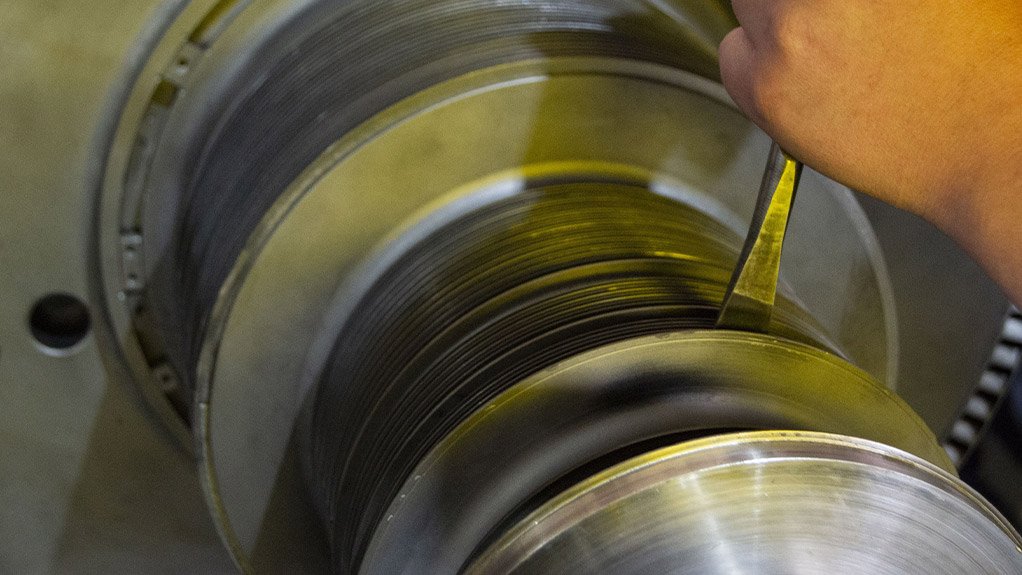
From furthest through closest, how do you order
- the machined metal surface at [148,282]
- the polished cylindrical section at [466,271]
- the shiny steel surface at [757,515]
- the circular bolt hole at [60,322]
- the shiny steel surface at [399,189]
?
the circular bolt hole at [60,322], the machined metal surface at [148,282], the shiny steel surface at [399,189], the polished cylindrical section at [466,271], the shiny steel surface at [757,515]

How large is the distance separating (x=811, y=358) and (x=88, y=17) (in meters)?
0.94

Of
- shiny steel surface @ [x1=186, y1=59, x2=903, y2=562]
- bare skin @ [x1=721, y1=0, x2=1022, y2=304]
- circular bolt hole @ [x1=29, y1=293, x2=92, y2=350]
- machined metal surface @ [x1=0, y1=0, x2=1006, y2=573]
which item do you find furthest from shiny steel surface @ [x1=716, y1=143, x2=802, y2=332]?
circular bolt hole @ [x1=29, y1=293, x2=92, y2=350]

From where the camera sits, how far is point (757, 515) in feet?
2.10

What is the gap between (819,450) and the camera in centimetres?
63

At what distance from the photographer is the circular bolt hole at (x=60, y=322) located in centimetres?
128

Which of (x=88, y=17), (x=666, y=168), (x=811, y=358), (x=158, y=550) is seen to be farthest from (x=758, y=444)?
(x=158, y=550)

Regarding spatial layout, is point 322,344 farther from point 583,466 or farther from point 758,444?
point 758,444

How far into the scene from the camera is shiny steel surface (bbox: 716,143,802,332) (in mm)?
744

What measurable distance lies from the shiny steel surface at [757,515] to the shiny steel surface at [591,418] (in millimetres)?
73

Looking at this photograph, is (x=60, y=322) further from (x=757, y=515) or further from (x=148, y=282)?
(x=757, y=515)

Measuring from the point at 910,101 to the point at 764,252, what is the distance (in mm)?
156

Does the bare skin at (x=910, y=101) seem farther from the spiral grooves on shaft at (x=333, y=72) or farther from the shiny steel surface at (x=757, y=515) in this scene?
the spiral grooves on shaft at (x=333, y=72)

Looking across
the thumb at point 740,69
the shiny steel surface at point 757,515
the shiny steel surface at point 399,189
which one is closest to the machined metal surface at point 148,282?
the shiny steel surface at point 399,189

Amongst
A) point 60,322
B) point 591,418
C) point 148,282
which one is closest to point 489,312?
point 591,418
